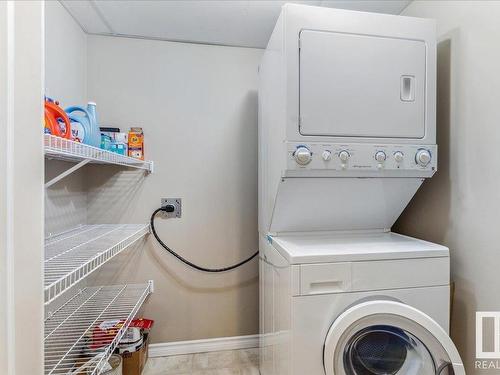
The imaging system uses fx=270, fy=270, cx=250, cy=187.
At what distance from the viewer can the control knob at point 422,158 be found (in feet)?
4.45

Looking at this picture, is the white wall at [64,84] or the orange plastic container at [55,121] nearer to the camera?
the orange plastic container at [55,121]

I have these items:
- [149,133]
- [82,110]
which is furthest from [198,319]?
[82,110]

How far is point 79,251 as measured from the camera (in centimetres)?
124

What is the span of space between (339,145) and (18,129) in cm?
119

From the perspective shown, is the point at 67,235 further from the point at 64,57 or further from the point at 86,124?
the point at 64,57

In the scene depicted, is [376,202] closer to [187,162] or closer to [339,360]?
[339,360]

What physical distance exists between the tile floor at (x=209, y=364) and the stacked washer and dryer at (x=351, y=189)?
514 millimetres

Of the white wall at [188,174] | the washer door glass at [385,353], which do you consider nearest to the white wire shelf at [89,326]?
the white wall at [188,174]

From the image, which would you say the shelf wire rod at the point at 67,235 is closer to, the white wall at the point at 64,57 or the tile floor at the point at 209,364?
the white wall at the point at 64,57

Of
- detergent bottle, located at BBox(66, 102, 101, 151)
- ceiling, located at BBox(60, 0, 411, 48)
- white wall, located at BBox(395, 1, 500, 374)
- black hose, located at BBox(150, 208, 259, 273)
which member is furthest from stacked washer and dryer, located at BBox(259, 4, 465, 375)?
detergent bottle, located at BBox(66, 102, 101, 151)

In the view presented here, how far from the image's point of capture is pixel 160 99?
6.67 feet

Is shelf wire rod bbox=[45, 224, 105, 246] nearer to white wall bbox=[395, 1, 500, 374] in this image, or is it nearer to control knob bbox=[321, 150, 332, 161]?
control knob bbox=[321, 150, 332, 161]

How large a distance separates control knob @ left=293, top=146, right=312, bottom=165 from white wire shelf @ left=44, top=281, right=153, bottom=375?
1.21m

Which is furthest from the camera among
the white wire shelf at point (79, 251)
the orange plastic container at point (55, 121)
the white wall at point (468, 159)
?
the white wall at point (468, 159)
